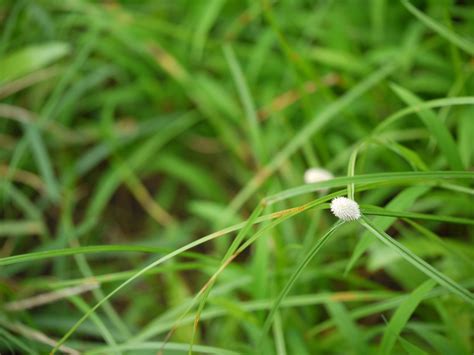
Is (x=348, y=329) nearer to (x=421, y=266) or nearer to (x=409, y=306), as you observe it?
(x=409, y=306)

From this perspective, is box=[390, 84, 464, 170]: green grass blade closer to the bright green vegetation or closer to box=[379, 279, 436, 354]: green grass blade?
the bright green vegetation

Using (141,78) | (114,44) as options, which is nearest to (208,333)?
(141,78)

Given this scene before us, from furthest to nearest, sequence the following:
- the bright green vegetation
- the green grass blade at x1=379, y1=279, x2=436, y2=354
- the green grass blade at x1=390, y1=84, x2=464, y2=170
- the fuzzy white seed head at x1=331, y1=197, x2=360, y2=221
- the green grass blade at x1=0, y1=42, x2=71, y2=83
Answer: the green grass blade at x1=0, y1=42, x2=71, y2=83 → the bright green vegetation → the green grass blade at x1=390, y1=84, x2=464, y2=170 → the green grass blade at x1=379, y1=279, x2=436, y2=354 → the fuzzy white seed head at x1=331, y1=197, x2=360, y2=221

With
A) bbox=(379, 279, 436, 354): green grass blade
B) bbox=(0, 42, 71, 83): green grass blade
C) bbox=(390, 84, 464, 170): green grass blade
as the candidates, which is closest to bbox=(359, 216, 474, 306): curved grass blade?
bbox=(379, 279, 436, 354): green grass blade

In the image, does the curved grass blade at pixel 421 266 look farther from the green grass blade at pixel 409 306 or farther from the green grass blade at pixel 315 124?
the green grass blade at pixel 315 124

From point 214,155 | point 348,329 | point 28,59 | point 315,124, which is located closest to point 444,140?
point 315,124

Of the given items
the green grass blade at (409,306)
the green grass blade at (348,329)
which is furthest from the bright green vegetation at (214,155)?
the green grass blade at (409,306)

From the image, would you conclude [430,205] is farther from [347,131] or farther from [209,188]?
[209,188]

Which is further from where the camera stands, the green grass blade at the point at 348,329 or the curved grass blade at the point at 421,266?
the green grass blade at the point at 348,329

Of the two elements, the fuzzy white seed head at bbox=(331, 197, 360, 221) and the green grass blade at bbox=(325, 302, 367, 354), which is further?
the green grass blade at bbox=(325, 302, 367, 354)

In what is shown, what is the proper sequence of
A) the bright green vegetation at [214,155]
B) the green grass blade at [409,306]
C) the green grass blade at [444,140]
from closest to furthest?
the green grass blade at [409,306] < the green grass blade at [444,140] < the bright green vegetation at [214,155]
